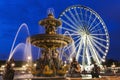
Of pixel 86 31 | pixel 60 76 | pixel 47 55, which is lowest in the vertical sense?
pixel 60 76

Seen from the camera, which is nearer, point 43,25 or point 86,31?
point 43,25

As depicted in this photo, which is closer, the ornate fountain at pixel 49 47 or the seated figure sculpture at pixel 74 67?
the ornate fountain at pixel 49 47

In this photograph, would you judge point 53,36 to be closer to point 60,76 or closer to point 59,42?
point 59,42

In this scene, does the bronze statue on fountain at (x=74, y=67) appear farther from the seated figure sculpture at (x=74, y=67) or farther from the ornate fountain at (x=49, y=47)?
the ornate fountain at (x=49, y=47)

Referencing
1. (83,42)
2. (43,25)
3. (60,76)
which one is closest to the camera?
(60,76)

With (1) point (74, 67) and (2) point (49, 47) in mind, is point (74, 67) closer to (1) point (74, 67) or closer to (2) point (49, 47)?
(1) point (74, 67)

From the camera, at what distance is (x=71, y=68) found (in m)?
22.4

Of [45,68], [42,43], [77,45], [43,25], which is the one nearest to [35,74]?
[45,68]

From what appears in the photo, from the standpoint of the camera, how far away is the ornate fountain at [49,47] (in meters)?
19.9

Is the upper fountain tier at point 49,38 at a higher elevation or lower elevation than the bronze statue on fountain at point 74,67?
higher

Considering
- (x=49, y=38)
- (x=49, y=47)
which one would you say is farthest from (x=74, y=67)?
(x=49, y=38)

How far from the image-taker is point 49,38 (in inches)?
785

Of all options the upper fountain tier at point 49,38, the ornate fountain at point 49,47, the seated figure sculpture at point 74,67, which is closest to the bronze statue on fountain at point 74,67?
the seated figure sculpture at point 74,67

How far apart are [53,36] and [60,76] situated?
8.80ft
